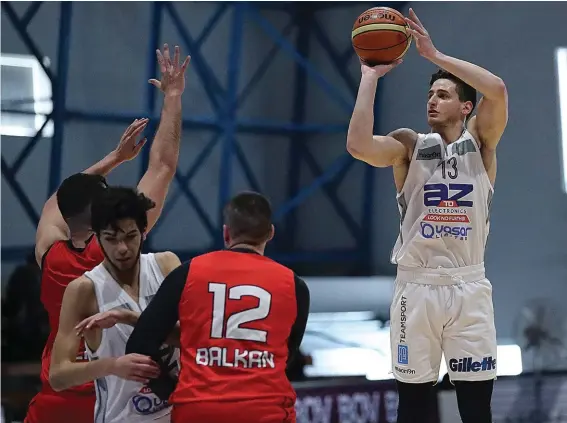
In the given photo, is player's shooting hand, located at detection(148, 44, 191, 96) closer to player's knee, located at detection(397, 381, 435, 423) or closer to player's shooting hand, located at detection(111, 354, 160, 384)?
player's shooting hand, located at detection(111, 354, 160, 384)

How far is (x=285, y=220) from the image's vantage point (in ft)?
26.8

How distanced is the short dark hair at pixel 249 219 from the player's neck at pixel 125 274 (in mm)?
371

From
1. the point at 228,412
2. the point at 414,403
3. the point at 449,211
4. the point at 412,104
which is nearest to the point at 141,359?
the point at 228,412

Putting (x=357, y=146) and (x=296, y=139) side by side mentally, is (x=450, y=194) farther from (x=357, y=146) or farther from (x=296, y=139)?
(x=296, y=139)

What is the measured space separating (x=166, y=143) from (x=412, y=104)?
482cm

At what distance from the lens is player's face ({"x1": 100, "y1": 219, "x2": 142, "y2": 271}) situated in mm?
2521

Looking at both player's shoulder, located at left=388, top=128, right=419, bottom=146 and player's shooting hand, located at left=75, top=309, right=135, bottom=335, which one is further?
player's shoulder, located at left=388, top=128, right=419, bottom=146

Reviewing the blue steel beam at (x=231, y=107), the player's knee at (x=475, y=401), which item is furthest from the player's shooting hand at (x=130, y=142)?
the blue steel beam at (x=231, y=107)

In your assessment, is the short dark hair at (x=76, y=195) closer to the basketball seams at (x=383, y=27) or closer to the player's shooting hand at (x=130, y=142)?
the player's shooting hand at (x=130, y=142)

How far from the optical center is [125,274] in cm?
263

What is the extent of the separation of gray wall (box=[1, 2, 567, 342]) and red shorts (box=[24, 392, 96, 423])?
13.0 feet

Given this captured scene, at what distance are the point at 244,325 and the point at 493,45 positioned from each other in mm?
5870

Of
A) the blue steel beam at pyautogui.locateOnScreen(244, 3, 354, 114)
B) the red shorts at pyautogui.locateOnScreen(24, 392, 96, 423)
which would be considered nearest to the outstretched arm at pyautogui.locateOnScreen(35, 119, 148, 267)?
the red shorts at pyautogui.locateOnScreen(24, 392, 96, 423)

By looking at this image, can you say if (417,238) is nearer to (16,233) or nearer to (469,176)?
(469,176)
